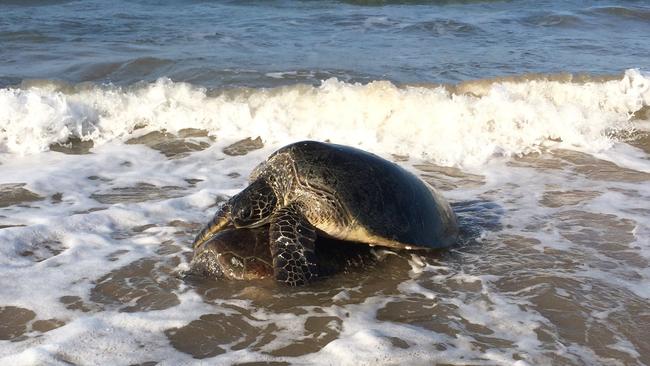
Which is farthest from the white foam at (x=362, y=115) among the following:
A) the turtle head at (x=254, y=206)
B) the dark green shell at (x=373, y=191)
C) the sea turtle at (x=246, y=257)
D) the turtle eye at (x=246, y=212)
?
the turtle eye at (x=246, y=212)

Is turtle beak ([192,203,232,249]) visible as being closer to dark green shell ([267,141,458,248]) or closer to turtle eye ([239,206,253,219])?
turtle eye ([239,206,253,219])

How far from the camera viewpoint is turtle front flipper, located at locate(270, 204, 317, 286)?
407 cm

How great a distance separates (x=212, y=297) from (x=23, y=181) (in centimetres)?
298

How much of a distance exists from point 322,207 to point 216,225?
0.69 metres

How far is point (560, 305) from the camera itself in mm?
3908

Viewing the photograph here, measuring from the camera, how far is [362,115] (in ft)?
27.8

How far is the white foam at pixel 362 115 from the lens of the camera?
25.3ft

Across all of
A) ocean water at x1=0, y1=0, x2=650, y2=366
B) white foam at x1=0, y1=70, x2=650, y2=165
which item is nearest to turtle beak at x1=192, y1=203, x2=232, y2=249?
ocean water at x1=0, y1=0, x2=650, y2=366

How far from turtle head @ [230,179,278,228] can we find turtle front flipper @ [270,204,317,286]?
0.14 metres

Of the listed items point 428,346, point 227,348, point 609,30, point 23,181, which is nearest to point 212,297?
point 227,348

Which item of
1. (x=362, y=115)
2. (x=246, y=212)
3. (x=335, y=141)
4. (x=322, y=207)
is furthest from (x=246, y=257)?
(x=362, y=115)

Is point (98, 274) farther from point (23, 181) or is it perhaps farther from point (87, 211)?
point (23, 181)

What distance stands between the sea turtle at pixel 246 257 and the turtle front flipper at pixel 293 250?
0.12 meters

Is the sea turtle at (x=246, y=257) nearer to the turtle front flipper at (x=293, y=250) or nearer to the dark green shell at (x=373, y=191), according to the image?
the turtle front flipper at (x=293, y=250)
